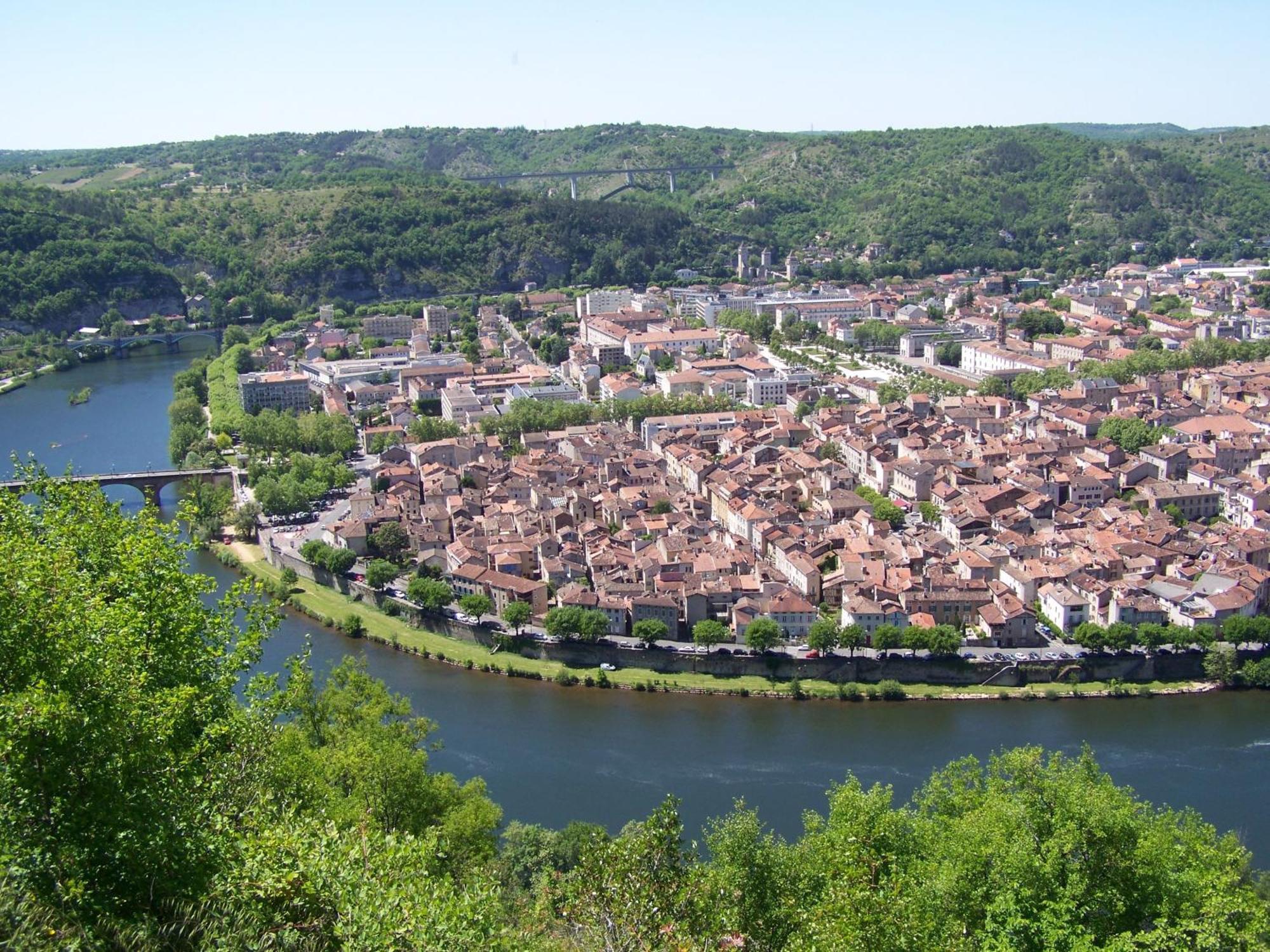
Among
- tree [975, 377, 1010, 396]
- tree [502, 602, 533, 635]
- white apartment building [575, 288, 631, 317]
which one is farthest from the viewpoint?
white apartment building [575, 288, 631, 317]

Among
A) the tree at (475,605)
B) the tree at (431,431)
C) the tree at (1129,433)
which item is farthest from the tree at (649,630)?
the tree at (1129,433)

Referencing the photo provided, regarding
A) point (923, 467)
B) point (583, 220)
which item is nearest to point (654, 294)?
point (583, 220)

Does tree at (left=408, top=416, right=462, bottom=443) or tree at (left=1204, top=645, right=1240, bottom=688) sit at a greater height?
tree at (left=408, top=416, right=462, bottom=443)

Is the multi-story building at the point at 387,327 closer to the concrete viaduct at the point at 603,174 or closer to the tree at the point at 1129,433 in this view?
the tree at the point at 1129,433

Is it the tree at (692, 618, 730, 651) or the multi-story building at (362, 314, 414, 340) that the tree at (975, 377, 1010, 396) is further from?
the multi-story building at (362, 314, 414, 340)

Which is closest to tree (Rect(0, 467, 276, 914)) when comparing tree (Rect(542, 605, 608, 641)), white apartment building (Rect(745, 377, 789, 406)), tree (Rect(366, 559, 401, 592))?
tree (Rect(542, 605, 608, 641))

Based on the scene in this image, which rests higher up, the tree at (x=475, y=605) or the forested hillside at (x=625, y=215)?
the forested hillside at (x=625, y=215)

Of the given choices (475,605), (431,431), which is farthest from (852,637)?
(431,431)
